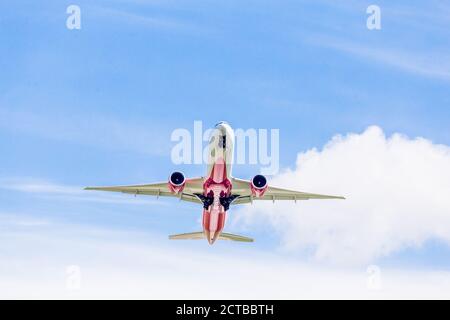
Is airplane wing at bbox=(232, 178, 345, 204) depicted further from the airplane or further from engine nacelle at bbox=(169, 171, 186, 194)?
engine nacelle at bbox=(169, 171, 186, 194)

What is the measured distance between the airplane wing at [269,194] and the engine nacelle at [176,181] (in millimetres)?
5352

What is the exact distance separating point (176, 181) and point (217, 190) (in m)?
4.27

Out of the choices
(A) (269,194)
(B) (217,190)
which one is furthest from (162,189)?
(A) (269,194)

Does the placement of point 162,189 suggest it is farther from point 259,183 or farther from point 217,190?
point 259,183

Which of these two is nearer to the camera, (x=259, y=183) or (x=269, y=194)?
(x=259, y=183)

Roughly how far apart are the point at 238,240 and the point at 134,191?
12476 millimetres

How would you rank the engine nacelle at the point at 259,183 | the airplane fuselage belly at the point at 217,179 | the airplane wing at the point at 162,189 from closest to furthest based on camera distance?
1. the airplane fuselage belly at the point at 217,179
2. the engine nacelle at the point at 259,183
3. the airplane wing at the point at 162,189

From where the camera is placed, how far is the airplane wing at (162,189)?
84.0 metres

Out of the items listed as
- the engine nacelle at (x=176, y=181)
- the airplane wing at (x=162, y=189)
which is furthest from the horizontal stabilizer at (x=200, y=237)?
the engine nacelle at (x=176, y=181)

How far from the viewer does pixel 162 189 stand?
8681cm

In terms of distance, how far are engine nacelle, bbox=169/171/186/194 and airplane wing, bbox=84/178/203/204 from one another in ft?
10.2

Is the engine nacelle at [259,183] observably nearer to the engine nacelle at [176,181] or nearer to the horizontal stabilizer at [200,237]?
the engine nacelle at [176,181]

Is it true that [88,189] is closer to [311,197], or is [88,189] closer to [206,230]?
[206,230]

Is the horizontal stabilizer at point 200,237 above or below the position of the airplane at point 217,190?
below
